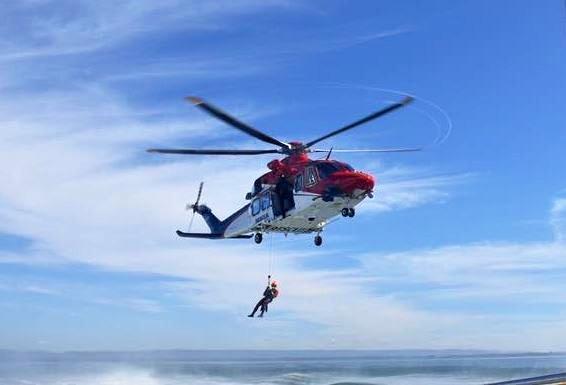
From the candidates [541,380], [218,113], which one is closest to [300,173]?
[218,113]

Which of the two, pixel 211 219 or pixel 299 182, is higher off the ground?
pixel 211 219

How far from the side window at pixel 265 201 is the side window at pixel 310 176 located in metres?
1.62

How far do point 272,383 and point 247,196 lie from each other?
36.9m

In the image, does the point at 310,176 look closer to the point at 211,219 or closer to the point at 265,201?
the point at 265,201

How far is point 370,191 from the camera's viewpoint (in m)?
19.2

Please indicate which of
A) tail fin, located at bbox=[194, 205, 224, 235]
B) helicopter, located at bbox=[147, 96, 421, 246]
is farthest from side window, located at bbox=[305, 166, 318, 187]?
tail fin, located at bbox=[194, 205, 224, 235]

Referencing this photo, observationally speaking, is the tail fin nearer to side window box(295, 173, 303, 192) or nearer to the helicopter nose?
side window box(295, 173, 303, 192)

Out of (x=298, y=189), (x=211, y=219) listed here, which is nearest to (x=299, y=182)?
(x=298, y=189)

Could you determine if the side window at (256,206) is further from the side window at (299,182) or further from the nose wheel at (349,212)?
the nose wheel at (349,212)

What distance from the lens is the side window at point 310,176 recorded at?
1969 centimetres

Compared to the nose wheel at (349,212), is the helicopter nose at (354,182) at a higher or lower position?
higher

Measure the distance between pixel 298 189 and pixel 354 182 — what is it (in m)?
2.06

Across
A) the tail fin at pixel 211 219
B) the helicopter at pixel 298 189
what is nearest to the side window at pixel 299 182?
the helicopter at pixel 298 189

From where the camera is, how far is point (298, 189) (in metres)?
20.1
